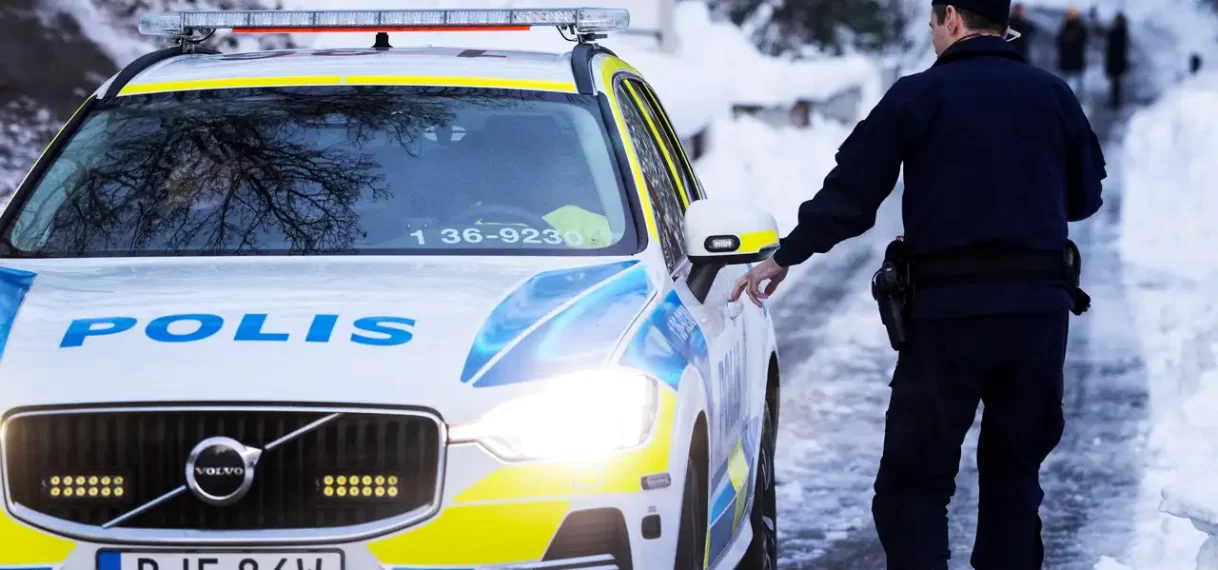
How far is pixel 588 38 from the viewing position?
6.20 metres

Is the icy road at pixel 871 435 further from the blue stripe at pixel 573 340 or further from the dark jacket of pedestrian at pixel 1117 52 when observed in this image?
the dark jacket of pedestrian at pixel 1117 52

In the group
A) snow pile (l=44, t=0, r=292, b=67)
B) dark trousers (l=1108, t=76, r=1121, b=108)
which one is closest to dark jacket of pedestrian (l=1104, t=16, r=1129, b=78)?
dark trousers (l=1108, t=76, r=1121, b=108)

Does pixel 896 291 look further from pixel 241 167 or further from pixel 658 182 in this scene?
pixel 241 167

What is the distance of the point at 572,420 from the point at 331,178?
1.46m

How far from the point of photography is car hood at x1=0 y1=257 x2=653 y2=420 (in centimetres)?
403

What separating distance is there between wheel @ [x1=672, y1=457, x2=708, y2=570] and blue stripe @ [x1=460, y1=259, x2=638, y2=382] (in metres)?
0.45

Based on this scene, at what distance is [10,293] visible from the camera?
181 inches

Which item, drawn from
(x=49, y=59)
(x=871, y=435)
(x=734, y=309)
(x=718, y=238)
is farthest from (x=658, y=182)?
(x=49, y=59)

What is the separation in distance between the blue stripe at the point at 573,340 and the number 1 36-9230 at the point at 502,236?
0.46m

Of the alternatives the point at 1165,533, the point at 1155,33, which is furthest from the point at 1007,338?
the point at 1155,33

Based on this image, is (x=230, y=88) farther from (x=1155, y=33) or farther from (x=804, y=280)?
(x=1155, y=33)

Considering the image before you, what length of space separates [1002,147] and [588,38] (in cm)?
164

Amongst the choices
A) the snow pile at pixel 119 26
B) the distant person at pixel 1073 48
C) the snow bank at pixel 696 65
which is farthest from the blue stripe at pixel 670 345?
the distant person at pixel 1073 48

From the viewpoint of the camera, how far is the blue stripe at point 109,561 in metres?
3.96
